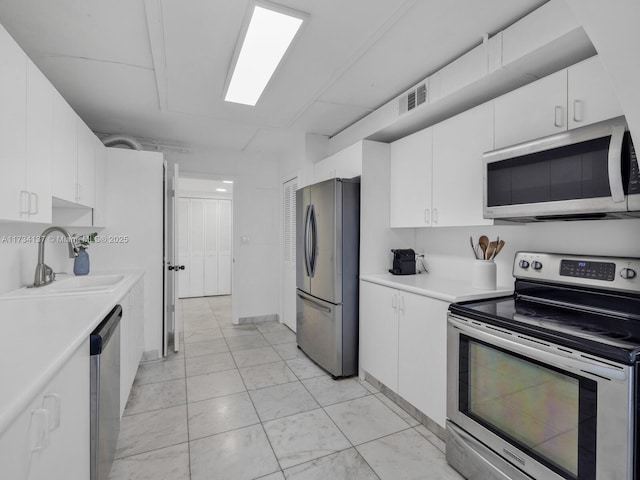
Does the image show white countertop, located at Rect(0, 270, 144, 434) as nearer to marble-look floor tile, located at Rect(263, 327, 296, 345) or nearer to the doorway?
marble-look floor tile, located at Rect(263, 327, 296, 345)

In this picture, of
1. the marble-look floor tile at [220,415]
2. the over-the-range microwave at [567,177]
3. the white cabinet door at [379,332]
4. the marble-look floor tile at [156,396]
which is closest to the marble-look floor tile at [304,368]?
the white cabinet door at [379,332]

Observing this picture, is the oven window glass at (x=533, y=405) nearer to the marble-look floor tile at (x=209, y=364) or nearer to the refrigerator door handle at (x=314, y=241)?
the refrigerator door handle at (x=314, y=241)

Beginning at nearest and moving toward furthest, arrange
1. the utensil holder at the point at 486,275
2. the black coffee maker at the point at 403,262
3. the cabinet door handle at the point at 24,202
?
the cabinet door handle at the point at 24,202, the utensil holder at the point at 486,275, the black coffee maker at the point at 403,262

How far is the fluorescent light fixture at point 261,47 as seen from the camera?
68.0 inches

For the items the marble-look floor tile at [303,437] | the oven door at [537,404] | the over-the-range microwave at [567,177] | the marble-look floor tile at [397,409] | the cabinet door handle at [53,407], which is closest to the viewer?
the cabinet door handle at [53,407]

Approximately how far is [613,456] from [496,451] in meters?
0.53

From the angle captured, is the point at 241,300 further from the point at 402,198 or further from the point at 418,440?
the point at 418,440

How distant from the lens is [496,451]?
1.57 metres

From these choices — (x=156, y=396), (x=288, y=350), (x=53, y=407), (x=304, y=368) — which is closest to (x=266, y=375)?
(x=304, y=368)

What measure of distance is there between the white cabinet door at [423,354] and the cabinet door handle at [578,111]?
3.85 feet

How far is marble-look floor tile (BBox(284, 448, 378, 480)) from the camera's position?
175 cm

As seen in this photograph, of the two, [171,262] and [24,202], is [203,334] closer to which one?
[171,262]

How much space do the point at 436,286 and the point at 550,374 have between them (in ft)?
3.07

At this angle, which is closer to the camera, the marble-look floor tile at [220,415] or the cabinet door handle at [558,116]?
the cabinet door handle at [558,116]
